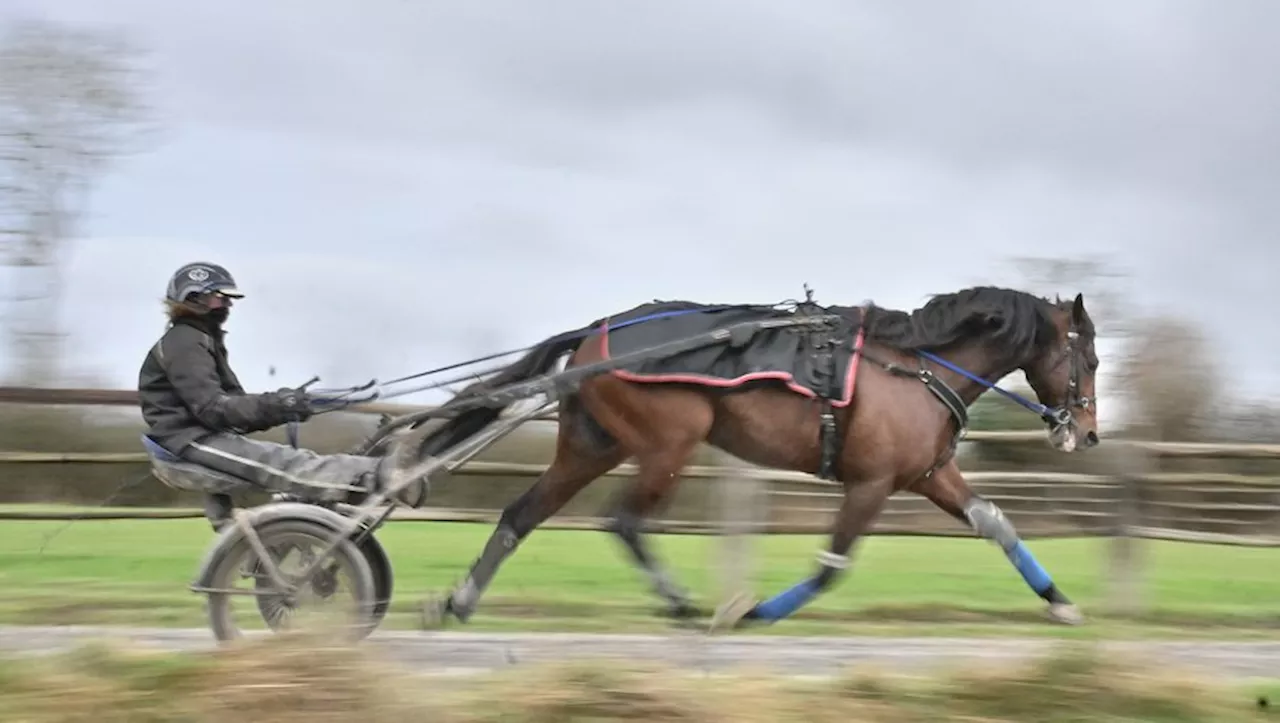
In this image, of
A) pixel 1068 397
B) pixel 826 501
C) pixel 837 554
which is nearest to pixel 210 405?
pixel 837 554

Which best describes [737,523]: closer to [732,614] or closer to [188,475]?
[732,614]

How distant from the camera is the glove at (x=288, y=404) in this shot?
4672mm

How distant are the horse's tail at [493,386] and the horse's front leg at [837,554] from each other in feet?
4.78

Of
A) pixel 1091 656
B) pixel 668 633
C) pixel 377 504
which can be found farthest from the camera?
pixel 668 633

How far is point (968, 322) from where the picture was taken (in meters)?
5.93

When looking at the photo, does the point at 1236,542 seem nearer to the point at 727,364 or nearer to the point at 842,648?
the point at 842,648

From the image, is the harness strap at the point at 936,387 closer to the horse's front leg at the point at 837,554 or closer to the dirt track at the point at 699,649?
the horse's front leg at the point at 837,554

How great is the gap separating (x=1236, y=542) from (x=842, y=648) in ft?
10.9

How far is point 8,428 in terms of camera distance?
27.6 ft

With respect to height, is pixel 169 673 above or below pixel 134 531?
above

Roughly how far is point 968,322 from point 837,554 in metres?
1.38

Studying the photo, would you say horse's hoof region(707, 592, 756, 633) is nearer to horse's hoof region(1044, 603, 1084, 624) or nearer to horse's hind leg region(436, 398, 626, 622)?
horse's hind leg region(436, 398, 626, 622)

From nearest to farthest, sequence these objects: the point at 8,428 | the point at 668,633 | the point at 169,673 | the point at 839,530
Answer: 1. the point at 169,673
2. the point at 839,530
3. the point at 668,633
4. the point at 8,428

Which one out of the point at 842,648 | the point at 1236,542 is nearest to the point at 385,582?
the point at 842,648
